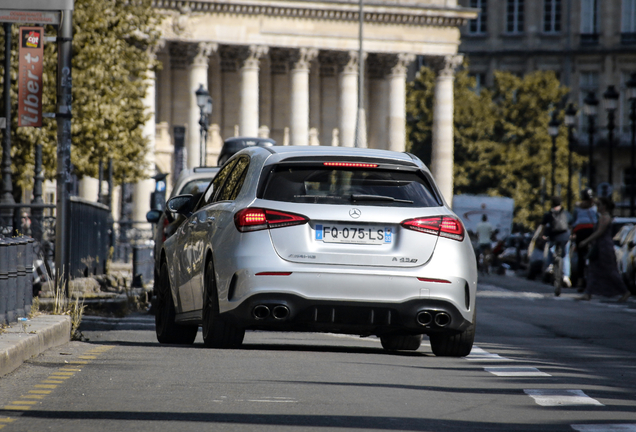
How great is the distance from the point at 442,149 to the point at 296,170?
7010 cm

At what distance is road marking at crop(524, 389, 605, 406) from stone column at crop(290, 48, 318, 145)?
234 feet

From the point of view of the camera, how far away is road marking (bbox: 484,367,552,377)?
32.6 ft

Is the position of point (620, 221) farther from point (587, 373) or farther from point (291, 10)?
point (291, 10)

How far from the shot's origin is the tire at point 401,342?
12109mm

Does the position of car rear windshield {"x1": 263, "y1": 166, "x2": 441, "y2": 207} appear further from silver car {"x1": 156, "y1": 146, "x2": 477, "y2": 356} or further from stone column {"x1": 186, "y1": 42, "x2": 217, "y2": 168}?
stone column {"x1": 186, "y1": 42, "x2": 217, "y2": 168}

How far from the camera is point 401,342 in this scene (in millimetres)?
12227

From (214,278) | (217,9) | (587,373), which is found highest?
(217,9)

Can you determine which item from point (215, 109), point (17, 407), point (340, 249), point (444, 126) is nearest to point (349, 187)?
point (340, 249)

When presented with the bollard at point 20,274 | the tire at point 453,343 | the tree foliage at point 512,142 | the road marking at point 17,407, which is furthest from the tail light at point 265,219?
the tree foliage at point 512,142

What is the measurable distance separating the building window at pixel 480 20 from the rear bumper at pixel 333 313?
91068 mm

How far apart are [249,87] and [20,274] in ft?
222

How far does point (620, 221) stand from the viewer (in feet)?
102

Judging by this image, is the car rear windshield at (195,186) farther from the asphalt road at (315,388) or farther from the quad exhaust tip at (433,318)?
the quad exhaust tip at (433,318)

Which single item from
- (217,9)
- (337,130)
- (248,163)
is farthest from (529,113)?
(248,163)
